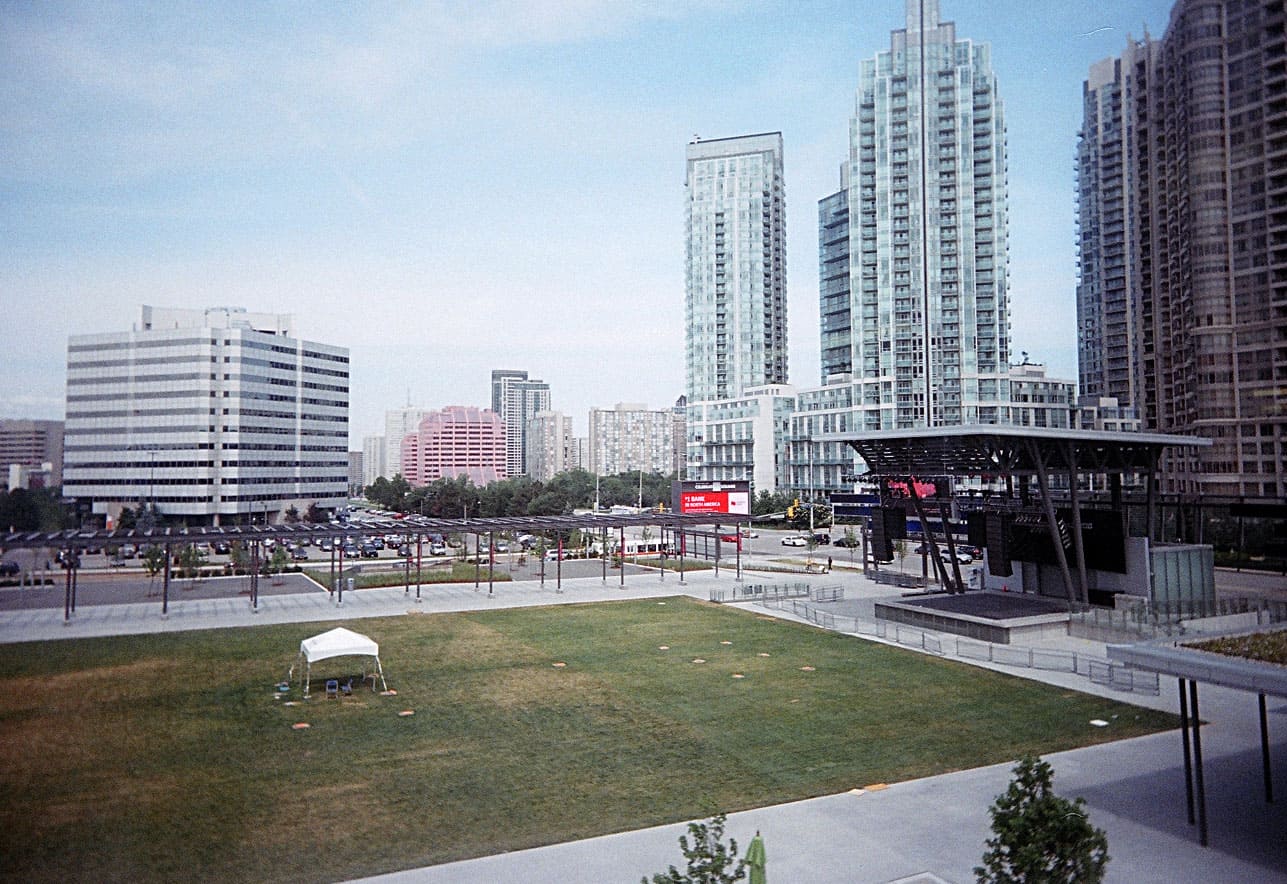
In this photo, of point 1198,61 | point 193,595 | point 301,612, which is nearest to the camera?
point 1198,61

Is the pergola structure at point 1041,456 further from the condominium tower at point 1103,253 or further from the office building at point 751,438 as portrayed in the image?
the office building at point 751,438

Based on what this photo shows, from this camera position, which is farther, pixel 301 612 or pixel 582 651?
pixel 301 612

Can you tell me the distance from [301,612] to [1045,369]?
66.4 metres

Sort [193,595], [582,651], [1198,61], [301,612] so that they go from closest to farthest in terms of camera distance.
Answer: [1198,61] → [582,651] → [301,612] → [193,595]

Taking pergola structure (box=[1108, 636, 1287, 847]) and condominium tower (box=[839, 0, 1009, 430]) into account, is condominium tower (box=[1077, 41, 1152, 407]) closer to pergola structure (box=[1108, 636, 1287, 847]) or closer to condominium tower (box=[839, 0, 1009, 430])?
condominium tower (box=[839, 0, 1009, 430])

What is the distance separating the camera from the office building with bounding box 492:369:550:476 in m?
119

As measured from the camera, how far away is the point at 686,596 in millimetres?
31594

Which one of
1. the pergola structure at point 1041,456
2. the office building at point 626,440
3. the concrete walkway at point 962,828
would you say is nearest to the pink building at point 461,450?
the pergola structure at point 1041,456

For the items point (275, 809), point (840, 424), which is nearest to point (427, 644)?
point (275, 809)

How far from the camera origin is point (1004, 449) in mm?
24625

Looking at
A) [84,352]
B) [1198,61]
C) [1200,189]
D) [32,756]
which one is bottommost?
[32,756]

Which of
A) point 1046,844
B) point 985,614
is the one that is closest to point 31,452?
point 1046,844

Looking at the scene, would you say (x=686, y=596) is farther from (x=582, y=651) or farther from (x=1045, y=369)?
(x=1045, y=369)

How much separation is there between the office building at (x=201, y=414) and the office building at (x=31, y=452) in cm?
8
